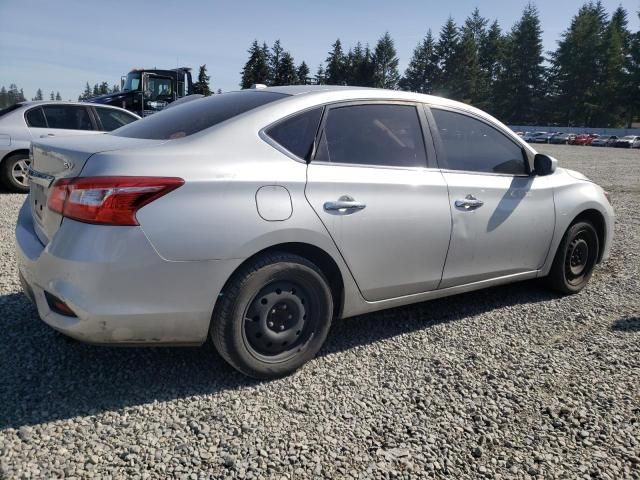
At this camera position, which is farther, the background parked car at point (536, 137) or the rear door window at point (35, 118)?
the background parked car at point (536, 137)

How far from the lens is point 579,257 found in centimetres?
452

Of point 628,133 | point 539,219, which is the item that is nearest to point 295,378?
point 539,219

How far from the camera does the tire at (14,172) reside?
809 cm

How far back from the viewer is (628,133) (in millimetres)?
58719

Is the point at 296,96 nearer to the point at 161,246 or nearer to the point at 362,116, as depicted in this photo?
the point at 362,116

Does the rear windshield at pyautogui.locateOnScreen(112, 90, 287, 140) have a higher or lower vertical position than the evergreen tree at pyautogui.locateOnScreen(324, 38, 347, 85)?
lower

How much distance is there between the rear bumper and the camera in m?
2.31

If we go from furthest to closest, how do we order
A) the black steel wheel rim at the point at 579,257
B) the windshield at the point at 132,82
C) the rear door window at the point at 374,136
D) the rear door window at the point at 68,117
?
the windshield at the point at 132,82 < the rear door window at the point at 68,117 < the black steel wheel rim at the point at 579,257 < the rear door window at the point at 374,136

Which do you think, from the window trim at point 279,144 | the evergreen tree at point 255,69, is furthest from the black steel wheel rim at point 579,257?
the evergreen tree at point 255,69

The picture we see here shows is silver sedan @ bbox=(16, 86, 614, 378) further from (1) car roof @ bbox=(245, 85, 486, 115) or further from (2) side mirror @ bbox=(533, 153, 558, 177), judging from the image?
(2) side mirror @ bbox=(533, 153, 558, 177)

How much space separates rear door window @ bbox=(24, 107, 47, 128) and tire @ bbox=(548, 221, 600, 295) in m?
7.87

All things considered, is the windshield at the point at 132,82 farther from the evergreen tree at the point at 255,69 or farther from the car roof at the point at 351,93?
the evergreen tree at the point at 255,69

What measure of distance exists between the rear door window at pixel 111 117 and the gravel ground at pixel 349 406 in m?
5.82

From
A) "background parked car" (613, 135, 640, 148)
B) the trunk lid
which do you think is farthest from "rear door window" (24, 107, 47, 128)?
"background parked car" (613, 135, 640, 148)
